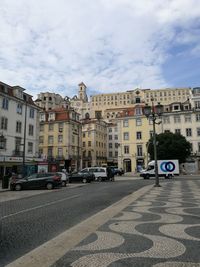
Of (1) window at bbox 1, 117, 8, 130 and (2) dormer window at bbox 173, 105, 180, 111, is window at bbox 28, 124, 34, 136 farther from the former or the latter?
(2) dormer window at bbox 173, 105, 180, 111

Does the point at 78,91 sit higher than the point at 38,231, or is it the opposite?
the point at 78,91

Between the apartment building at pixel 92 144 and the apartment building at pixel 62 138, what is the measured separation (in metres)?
12.4

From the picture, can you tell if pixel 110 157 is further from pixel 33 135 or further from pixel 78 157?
pixel 33 135

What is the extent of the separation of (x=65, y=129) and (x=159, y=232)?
60.5 metres

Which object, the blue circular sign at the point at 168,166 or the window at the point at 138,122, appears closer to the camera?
the blue circular sign at the point at 168,166

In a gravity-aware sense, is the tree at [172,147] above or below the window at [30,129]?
below

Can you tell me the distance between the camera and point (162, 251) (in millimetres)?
5172

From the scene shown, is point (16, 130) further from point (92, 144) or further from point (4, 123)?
point (92, 144)

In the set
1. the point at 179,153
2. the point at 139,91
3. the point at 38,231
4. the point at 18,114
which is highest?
the point at 139,91

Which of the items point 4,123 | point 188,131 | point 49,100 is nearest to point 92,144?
point 188,131

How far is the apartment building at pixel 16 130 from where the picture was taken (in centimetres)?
4003

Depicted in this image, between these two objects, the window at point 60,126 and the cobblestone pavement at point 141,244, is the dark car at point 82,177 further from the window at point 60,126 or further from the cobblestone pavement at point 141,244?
the window at point 60,126

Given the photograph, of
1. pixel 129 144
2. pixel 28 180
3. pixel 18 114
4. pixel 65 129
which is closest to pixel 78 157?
pixel 65 129

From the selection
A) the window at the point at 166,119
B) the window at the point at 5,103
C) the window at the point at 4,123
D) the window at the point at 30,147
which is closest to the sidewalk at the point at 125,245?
the window at the point at 4,123
